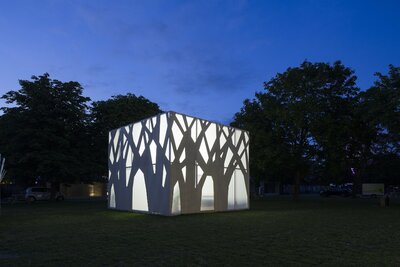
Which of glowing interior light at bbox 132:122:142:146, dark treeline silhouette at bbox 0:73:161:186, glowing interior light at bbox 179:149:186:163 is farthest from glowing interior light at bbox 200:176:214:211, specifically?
dark treeline silhouette at bbox 0:73:161:186

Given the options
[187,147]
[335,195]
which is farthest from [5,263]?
[335,195]

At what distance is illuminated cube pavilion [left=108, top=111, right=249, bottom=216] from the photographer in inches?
872

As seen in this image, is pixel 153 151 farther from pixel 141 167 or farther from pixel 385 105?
pixel 385 105

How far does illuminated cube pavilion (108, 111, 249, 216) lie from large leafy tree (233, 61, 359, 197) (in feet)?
23.7

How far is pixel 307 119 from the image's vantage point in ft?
114

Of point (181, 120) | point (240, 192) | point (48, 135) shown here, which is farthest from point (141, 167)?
point (48, 135)

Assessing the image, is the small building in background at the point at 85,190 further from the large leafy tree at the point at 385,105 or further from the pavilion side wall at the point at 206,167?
the large leafy tree at the point at 385,105

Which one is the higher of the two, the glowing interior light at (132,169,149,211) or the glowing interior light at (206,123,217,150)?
the glowing interior light at (206,123,217,150)

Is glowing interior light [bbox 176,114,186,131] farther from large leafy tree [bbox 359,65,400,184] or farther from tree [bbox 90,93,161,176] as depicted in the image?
tree [bbox 90,93,161,176]

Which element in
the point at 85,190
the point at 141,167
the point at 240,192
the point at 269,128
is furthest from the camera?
the point at 85,190

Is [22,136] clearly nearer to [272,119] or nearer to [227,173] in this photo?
[227,173]

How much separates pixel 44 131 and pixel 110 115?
9838 millimetres

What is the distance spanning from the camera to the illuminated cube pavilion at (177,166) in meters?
22.1

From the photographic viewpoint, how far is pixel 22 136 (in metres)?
33.9
